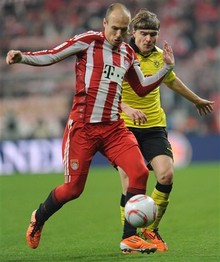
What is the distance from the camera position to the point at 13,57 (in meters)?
6.08

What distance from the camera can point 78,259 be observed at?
21.6 feet

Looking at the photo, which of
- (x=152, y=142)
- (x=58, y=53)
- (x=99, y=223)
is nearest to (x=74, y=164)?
(x=58, y=53)

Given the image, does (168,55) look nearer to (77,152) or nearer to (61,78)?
(77,152)

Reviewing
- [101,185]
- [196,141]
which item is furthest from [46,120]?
[101,185]

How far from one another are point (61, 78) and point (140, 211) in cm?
1454

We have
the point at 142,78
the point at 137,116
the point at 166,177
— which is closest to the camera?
the point at 137,116

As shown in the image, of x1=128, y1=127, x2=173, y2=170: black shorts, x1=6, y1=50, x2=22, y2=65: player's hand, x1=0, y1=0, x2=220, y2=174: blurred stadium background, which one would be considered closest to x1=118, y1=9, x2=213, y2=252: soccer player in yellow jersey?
x1=128, y1=127, x2=173, y2=170: black shorts

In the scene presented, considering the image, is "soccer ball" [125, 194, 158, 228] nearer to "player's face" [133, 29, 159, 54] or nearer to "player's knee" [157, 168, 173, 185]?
"player's knee" [157, 168, 173, 185]

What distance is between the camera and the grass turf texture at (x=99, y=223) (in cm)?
686

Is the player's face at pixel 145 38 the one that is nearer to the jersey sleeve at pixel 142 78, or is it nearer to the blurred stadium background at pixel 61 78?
the jersey sleeve at pixel 142 78

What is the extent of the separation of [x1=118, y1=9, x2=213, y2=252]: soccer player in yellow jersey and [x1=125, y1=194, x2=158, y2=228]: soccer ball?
0.87 metres

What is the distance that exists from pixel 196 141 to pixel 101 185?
549 centimetres

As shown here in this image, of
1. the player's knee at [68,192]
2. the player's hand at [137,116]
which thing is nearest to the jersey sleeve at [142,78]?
the player's hand at [137,116]

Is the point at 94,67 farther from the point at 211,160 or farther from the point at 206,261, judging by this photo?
the point at 211,160
